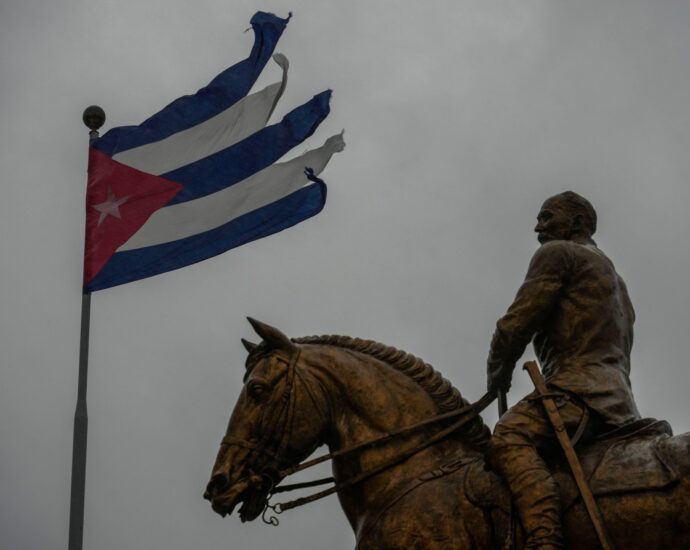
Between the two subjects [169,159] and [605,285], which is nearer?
[605,285]

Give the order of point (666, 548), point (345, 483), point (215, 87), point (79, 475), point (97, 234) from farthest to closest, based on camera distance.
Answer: point (215, 87) → point (97, 234) → point (79, 475) → point (345, 483) → point (666, 548)

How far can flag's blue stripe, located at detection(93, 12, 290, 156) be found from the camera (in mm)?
19609

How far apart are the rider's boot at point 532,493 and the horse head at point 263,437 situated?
5.89ft

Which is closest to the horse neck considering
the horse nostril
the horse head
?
the horse head

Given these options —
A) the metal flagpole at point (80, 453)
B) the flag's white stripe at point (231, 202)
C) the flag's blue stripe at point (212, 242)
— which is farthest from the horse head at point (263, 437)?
the flag's white stripe at point (231, 202)

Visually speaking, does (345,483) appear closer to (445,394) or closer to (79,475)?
(445,394)

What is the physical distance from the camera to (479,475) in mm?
13977

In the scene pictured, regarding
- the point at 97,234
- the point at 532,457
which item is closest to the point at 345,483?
the point at 532,457

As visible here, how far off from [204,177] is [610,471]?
8.06 meters

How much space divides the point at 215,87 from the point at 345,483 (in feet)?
24.4

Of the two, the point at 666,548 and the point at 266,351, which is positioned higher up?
the point at 266,351

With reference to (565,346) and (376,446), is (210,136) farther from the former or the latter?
(565,346)

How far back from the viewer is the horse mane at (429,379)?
48.2 feet

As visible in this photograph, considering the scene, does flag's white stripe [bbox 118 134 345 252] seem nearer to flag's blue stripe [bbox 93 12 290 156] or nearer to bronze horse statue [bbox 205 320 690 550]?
flag's blue stripe [bbox 93 12 290 156]
